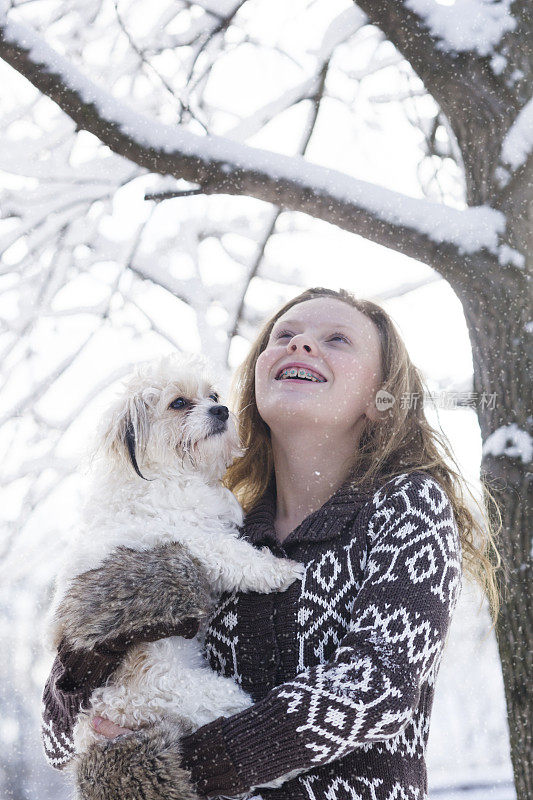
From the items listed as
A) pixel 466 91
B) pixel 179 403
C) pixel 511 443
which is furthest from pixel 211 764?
pixel 466 91

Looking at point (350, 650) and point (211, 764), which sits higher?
point (350, 650)

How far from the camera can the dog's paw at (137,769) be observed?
1.96m

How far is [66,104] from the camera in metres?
3.03

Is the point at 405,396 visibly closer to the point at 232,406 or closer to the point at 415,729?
the point at 232,406

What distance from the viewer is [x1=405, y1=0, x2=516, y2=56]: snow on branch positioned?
310 centimetres

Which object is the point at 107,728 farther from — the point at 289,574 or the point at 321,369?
the point at 321,369

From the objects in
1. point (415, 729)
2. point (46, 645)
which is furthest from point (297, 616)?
point (46, 645)

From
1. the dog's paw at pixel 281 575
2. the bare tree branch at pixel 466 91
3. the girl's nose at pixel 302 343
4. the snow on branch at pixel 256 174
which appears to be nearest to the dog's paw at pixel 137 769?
the dog's paw at pixel 281 575

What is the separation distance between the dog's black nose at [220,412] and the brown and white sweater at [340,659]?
0.64 metres

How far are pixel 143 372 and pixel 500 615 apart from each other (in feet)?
6.04

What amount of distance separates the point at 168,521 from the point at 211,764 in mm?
973

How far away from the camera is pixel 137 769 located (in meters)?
2.03

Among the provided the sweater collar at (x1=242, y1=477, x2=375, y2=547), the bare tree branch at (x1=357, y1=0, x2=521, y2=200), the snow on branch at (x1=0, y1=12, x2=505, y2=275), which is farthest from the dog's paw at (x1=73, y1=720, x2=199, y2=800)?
the bare tree branch at (x1=357, y1=0, x2=521, y2=200)

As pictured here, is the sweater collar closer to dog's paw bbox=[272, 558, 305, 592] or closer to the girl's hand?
dog's paw bbox=[272, 558, 305, 592]
